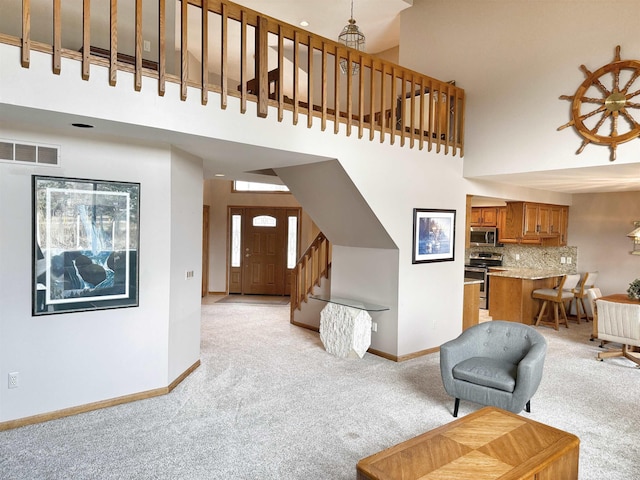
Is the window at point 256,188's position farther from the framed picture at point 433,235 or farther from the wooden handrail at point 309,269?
the framed picture at point 433,235

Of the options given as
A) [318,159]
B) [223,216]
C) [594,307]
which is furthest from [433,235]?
[223,216]

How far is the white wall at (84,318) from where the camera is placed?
3.22 metres

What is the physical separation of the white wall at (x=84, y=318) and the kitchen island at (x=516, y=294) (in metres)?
5.57

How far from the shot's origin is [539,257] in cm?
820

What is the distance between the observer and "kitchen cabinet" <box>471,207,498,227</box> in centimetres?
843

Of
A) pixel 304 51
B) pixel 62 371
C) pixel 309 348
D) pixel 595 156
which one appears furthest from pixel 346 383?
pixel 304 51

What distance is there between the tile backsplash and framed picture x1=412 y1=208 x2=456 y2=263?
358 cm

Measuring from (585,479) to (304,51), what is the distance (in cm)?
Result: 688

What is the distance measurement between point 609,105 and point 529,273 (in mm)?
3844

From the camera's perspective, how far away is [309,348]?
5535mm

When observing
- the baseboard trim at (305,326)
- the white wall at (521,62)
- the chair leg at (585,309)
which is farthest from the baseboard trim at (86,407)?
the chair leg at (585,309)

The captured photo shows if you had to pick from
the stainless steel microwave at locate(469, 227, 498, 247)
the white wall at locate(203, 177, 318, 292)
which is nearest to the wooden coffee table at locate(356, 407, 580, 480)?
the stainless steel microwave at locate(469, 227, 498, 247)

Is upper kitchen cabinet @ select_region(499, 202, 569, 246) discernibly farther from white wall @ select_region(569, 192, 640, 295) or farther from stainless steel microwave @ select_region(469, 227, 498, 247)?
stainless steel microwave @ select_region(469, 227, 498, 247)

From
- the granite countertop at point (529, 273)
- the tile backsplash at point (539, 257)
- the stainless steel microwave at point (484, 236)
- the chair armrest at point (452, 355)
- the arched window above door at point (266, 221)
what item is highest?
the arched window above door at point (266, 221)
